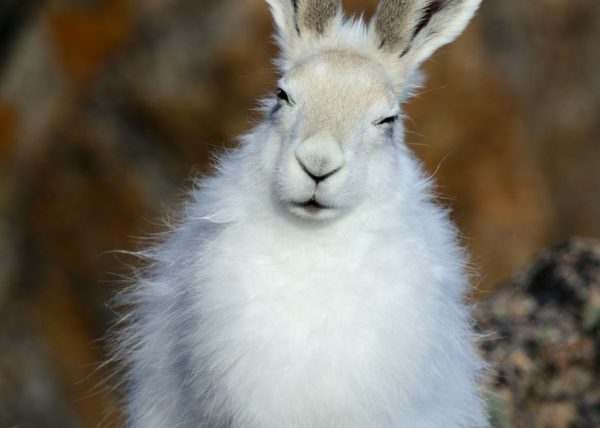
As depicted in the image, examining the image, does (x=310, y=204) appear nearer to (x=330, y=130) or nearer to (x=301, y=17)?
(x=330, y=130)

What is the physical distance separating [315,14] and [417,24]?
49cm

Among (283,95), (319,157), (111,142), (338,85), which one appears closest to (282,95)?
(283,95)

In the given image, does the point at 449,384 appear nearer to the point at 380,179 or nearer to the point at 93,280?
the point at 380,179

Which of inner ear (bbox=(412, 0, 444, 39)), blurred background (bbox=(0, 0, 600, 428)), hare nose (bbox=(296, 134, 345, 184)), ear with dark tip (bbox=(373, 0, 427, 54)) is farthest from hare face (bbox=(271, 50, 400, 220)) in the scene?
blurred background (bbox=(0, 0, 600, 428))

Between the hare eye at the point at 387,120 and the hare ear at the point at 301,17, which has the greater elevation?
the hare ear at the point at 301,17

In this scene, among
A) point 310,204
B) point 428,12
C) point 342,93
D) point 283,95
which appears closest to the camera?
point 310,204

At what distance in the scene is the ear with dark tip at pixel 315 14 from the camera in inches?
201

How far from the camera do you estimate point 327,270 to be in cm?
467

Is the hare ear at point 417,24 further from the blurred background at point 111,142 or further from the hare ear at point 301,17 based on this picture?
the blurred background at point 111,142

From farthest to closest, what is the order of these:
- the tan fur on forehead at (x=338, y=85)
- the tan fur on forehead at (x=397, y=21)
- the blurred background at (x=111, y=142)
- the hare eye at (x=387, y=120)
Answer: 1. the blurred background at (x=111, y=142)
2. the tan fur on forehead at (x=397, y=21)
3. the hare eye at (x=387, y=120)
4. the tan fur on forehead at (x=338, y=85)

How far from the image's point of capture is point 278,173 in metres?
4.61

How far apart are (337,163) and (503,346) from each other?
7.84 feet

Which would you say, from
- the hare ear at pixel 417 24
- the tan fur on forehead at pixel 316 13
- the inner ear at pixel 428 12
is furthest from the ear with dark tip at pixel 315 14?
the inner ear at pixel 428 12

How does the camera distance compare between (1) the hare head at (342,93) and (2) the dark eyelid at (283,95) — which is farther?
(2) the dark eyelid at (283,95)
